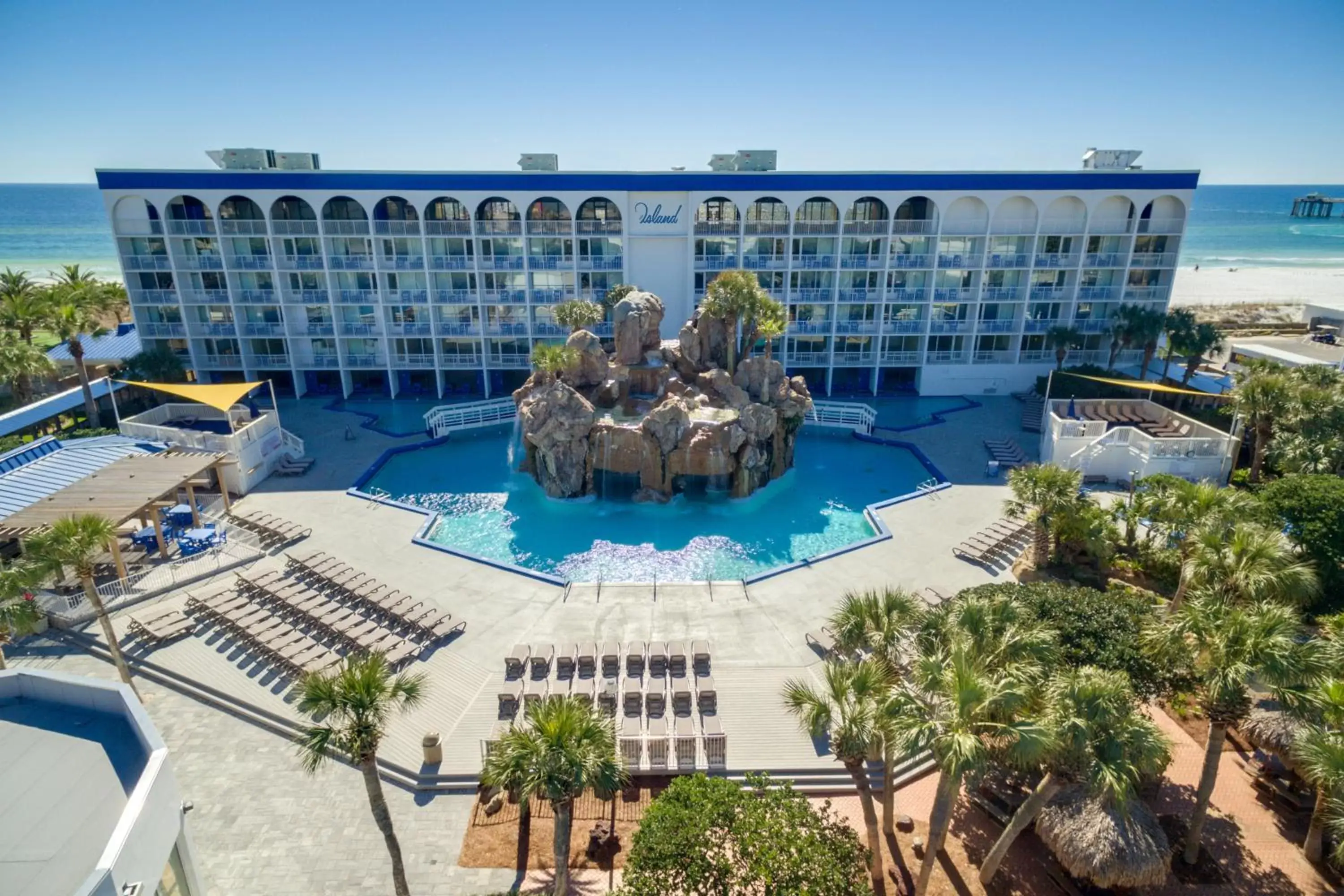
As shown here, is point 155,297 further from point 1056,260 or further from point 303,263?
point 1056,260

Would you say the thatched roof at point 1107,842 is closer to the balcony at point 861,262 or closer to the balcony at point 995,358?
the balcony at point 861,262

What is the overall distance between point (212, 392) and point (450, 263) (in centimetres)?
1853

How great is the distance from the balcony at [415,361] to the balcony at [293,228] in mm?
10097

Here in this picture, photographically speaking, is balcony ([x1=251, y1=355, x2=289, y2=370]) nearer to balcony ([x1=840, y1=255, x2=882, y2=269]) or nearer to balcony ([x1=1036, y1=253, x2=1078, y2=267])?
balcony ([x1=840, y1=255, x2=882, y2=269])

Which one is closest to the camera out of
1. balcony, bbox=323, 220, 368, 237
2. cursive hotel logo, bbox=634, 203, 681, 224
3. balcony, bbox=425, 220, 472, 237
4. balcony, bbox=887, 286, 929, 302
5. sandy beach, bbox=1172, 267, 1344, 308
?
balcony, bbox=323, 220, 368, 237

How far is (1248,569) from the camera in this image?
1781cm

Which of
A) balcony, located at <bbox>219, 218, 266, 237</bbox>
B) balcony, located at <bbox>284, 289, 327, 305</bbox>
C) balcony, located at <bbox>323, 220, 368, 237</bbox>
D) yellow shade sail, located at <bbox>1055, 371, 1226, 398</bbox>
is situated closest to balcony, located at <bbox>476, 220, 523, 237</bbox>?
balcony, located at <bbox>323, 220, 368, 237</bbox>

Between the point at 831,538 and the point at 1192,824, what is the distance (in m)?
18.2

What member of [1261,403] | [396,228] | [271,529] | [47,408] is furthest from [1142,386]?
[47,408]

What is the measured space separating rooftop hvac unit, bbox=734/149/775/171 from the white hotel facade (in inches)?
75.1

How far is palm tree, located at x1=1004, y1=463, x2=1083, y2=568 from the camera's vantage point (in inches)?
1078

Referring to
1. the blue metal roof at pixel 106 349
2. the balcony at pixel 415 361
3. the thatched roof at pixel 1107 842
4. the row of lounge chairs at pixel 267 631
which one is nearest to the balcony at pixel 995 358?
the balcony at pixel 415 361

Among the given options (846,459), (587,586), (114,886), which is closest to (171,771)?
(114,886)

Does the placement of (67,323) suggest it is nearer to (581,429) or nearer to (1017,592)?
(581,429)
